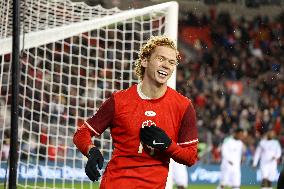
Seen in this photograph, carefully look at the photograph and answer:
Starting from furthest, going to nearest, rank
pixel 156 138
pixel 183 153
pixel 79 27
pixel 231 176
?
1. pixel 231 176
2. pixel 79 27
3. pixel 183 153
4. pixel 156 138

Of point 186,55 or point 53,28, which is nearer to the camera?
point 53,28

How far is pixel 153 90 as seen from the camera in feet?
13.0

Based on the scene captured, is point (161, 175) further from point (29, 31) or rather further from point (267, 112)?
point (267, 112)

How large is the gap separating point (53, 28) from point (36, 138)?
170cm

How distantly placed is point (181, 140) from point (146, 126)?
235 millimetres

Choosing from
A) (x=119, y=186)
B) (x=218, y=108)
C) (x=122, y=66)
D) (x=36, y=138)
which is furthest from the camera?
(x=218, y=108)

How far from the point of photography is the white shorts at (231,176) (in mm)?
14234

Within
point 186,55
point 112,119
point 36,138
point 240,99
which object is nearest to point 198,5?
point 186,55

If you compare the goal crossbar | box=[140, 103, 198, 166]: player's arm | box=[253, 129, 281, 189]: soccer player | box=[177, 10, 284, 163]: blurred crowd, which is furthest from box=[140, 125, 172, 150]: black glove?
box=[177, 10, 284, 163]: blurred crowd

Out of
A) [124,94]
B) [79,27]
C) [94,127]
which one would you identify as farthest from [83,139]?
[79,27]

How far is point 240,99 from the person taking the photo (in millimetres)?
21344

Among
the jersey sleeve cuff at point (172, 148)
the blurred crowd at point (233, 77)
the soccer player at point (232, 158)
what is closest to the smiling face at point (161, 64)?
the jersey sleeve cuff at point (172, 148)

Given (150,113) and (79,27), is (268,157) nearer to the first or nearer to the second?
(79,27)

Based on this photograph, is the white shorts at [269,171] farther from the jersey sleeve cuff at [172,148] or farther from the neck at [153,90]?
the jersey sleeve cuff at [172,148]
